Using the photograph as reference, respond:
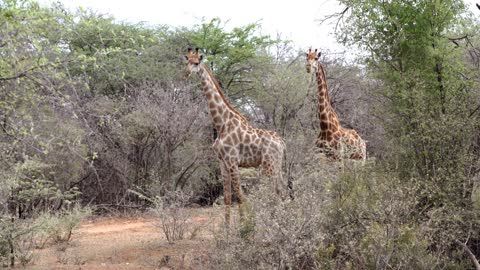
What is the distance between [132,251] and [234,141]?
194 cm

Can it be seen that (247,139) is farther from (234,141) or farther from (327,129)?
(327,129)

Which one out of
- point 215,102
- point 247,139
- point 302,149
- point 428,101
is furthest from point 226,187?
point 302,149

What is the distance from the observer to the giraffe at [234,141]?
8.05m

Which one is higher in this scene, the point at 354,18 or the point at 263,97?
the point at 354,18

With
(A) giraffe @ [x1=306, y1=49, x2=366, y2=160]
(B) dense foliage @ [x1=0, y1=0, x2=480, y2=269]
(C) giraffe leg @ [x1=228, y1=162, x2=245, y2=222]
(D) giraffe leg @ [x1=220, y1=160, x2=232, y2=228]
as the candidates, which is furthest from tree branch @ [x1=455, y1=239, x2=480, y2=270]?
(A) giraffe @ [x1=306, y1=49, x2=366, y2=160]

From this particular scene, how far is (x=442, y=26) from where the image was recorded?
26.4 feet

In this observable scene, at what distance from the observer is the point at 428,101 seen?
682 centimetres

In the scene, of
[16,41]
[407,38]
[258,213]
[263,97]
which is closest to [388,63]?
[407,38]

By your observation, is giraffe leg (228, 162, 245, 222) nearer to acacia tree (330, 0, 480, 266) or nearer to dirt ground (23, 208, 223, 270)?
dirt ground (23, 208, 223, 270)

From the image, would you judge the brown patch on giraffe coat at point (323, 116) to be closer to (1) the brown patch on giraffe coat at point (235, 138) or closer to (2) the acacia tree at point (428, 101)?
(2) the acacia tree at point (428, 101)

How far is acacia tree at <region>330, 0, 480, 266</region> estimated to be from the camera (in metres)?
6.06

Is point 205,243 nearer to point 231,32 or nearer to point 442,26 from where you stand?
point 442,26

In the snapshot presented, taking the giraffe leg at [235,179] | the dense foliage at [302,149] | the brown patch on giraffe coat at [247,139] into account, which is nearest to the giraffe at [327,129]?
the dense foliage at [302,149]

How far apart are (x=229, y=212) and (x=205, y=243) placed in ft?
1.77
